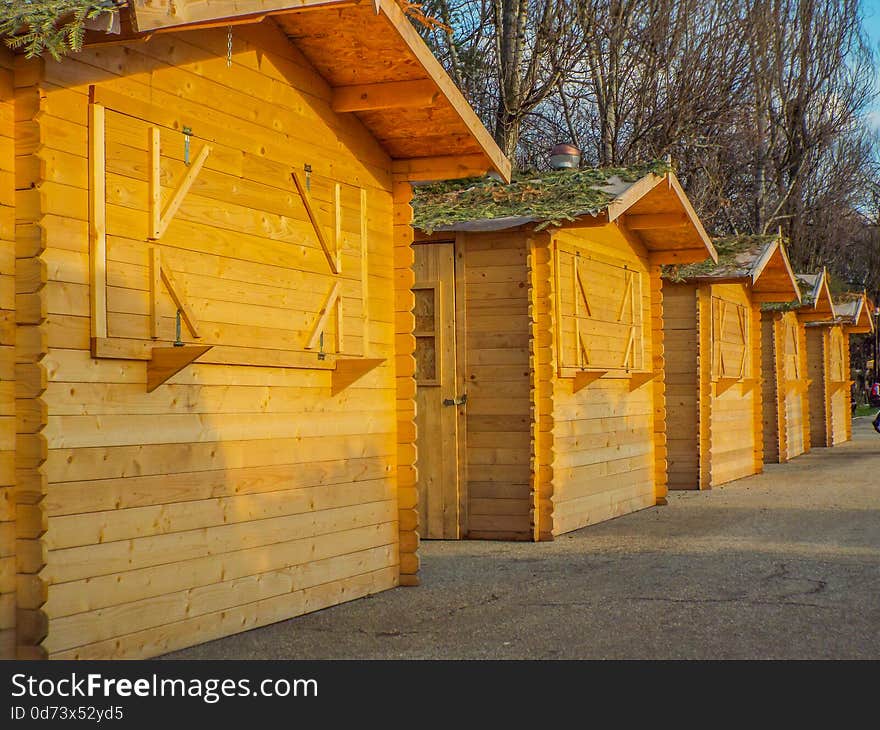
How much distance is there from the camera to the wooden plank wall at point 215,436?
5.98 m

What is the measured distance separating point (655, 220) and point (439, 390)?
3979 mm

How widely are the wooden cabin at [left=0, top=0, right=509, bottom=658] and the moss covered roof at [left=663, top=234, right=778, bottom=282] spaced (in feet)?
26.2

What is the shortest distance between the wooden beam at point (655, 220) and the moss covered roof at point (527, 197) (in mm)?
1298

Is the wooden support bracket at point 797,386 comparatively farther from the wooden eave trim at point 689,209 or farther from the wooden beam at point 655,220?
the wooden beam at point 655,220

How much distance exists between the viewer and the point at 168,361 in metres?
6.46

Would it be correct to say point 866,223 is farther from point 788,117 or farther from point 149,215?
point 149,215

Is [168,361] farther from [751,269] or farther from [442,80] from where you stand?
[751,269]

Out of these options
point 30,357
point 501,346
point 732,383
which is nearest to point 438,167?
point 501,346

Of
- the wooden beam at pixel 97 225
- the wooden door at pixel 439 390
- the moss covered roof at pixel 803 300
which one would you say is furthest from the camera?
the moss covered roof at pixel 803 300

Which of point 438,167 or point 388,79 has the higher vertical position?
point 388,79

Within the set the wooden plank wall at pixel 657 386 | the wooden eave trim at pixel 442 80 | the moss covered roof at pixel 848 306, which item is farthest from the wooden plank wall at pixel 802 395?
the wooden eave trim at pixel 442 80

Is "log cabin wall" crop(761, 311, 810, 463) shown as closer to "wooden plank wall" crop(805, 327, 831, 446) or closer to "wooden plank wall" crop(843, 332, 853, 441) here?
"wooden plank wall" crop(805, 327, 831, 446)

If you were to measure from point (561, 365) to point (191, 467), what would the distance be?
230 inches
